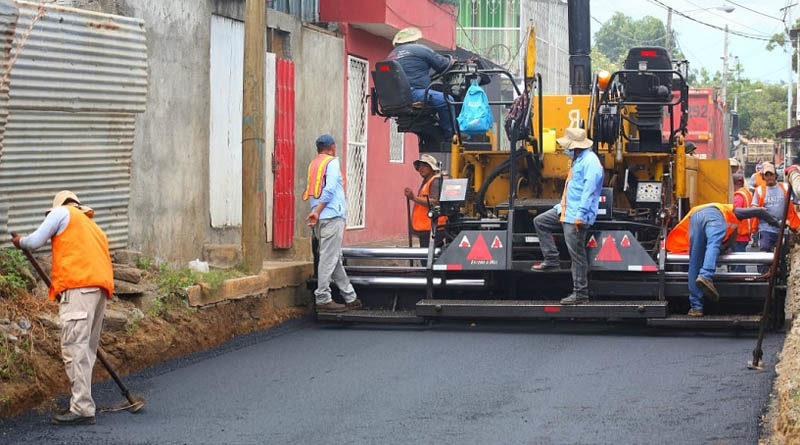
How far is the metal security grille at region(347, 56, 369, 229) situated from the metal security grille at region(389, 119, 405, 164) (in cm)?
140

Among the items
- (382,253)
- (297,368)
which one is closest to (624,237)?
(382,253)

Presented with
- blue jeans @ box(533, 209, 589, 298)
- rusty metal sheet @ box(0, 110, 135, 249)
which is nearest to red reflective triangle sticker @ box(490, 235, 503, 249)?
blue jeans @ box(533, 209, 589, 298)

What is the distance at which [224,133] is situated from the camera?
491 inches

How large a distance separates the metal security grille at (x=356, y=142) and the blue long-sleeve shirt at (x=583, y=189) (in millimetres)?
A: 6262

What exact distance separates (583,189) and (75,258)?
508cm

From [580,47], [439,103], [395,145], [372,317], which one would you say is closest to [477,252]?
[372,317]

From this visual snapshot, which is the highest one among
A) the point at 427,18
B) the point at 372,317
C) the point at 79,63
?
the point at 427,18

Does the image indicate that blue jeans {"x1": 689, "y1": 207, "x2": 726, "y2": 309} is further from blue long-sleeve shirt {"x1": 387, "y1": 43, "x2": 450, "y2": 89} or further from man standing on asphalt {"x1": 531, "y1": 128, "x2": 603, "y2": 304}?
blue long-sleeve shirt {"x1": 387, "y1": 43, "x2": 450, "y2": 89}

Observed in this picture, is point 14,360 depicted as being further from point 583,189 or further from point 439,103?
point 439,103

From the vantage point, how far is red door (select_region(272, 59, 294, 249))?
13766mm

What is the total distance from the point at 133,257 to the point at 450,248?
290 centimetres

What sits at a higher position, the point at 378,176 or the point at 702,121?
the point at 702,121

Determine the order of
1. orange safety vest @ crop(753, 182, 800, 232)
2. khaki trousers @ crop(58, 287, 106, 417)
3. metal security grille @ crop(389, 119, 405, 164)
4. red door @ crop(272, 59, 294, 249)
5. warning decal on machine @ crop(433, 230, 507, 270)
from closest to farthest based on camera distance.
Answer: khaki trousers @ crop(58, 287, 106, 417)
warning decal on machine @ crop(433, 230, 507, 270)
orange safety vest @ crop(753, 182, 800, 232)
red door @ crop(272, 59, 294, 249)
metal security grille @ crop(389, 119, 405, 164)

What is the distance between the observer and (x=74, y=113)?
9664 millimetres
